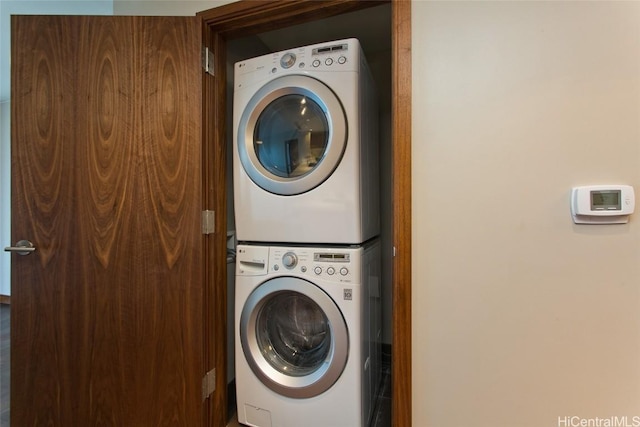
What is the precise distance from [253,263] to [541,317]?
3.75ft

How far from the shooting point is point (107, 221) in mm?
1274

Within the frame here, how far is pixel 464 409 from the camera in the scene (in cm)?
99

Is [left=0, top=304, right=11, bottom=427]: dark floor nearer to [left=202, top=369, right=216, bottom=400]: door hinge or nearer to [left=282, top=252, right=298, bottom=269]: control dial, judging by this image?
[left=202, top=369, right=216, bottom=400]: door hinge

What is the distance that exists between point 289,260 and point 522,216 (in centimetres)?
91

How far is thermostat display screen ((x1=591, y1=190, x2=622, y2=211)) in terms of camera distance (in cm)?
85

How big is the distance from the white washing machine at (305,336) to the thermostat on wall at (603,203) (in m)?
0.75

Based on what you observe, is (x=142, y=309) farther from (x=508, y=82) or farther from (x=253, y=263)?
(x=508, y=82)

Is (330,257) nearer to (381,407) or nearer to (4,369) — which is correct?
(381,407)

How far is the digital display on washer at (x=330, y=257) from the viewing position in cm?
122

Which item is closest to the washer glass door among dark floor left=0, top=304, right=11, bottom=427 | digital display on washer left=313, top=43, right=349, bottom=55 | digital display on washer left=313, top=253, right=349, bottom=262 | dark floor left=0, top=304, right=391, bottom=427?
digital display on washer left=313, top=253, right=349, bottom=262

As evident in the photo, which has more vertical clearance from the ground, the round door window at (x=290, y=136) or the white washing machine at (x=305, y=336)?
the round door window at (x=290, y=136)

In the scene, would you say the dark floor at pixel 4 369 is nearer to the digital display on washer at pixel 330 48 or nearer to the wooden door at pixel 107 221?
the wooden door at pixel 107 221

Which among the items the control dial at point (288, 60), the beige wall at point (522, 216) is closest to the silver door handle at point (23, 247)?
Result: the control dial at point (288, 60)

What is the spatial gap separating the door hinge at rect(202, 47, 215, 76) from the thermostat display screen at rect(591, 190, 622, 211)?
159 centimetres
